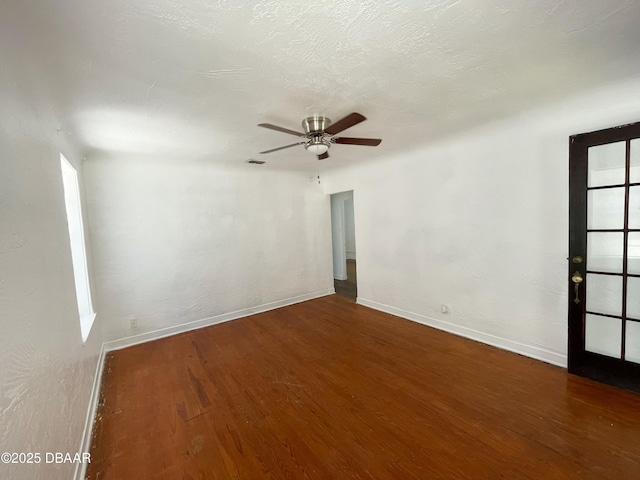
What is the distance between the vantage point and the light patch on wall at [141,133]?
2012 millimetres

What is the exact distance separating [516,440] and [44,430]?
255 cm

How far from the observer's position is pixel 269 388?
227 cm

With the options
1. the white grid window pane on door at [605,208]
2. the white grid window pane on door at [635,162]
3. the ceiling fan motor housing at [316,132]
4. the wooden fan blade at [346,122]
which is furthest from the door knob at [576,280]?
the ceiling fan motor housing at [316,132]

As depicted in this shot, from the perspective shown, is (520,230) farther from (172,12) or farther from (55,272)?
(55,272)

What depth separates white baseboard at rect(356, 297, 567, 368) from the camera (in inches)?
96.3

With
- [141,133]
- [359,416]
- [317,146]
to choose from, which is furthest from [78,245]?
[359,416]

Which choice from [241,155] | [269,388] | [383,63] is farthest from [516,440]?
[241,155]

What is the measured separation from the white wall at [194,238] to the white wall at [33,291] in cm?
153

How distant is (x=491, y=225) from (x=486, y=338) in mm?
1274

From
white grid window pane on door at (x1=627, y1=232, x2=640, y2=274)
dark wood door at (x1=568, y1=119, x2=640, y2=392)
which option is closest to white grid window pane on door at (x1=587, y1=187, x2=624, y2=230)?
dark wood door at (x1=568, y1=119, x2=640, y2=392)

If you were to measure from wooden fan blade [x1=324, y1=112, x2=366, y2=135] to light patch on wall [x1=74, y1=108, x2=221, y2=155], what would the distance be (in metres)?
1.17

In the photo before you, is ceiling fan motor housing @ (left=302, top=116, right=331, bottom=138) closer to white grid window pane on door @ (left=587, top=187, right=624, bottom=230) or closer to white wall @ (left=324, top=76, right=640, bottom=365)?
white wall @ (left=324, top=76, right=640, bottom=365)

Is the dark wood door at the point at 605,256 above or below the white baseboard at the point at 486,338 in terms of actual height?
above

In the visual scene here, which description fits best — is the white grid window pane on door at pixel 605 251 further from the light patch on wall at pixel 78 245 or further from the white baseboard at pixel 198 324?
the light patch on wall at pixel 78 245
